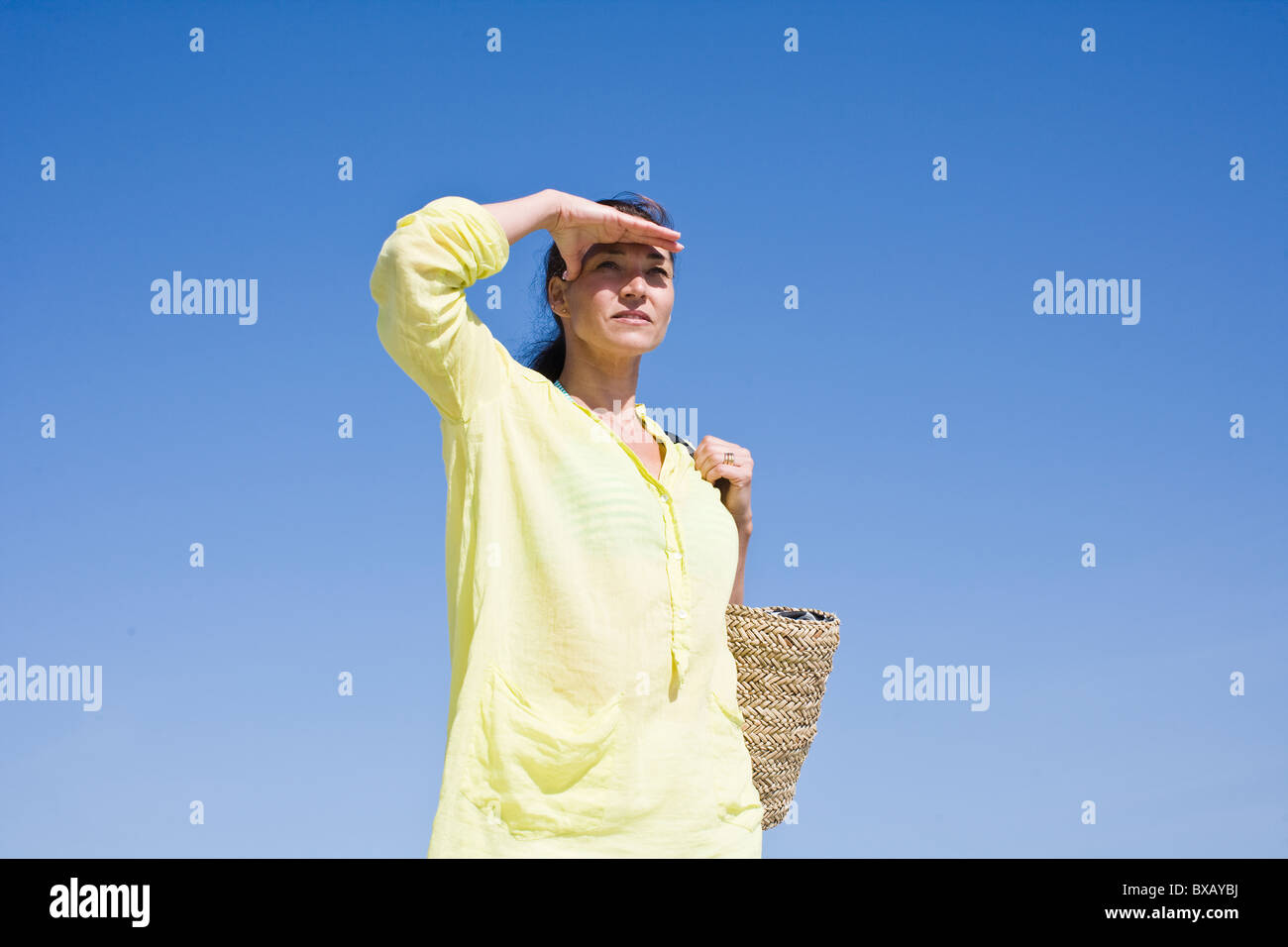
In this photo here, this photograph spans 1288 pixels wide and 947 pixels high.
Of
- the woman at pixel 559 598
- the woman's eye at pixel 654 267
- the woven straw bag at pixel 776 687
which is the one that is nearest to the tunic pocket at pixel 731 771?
the woman at pixel 559 598

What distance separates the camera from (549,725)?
2.46m

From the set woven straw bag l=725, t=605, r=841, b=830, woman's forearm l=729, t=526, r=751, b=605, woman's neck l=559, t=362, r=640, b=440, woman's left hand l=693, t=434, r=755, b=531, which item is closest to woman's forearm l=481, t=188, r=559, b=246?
woman's neck l=559, t=362, r=640, b=440

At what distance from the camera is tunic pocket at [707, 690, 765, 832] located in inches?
106

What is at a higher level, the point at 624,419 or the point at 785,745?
the point at 624,419

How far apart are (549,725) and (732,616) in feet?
2.56

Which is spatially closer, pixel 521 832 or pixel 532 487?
pixel 521 832

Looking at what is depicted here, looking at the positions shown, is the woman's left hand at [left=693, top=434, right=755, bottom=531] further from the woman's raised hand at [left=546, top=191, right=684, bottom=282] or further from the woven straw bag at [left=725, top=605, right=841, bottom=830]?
the woman's raised hand at [left=546, top=191, right=684, bottom=282]

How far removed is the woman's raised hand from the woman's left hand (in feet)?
1.80

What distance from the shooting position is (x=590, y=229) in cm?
288

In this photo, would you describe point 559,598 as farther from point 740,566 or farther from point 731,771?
point 740,566

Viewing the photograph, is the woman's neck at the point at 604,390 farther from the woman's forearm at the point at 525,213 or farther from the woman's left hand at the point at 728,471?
the woman's forearm at the point at 525,213
